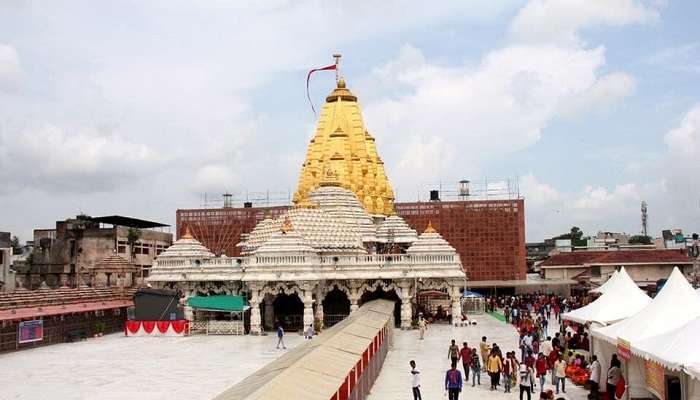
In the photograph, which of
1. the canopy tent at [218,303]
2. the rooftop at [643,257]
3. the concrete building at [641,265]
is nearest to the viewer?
the canopy tent at [218,303]

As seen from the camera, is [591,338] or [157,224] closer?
[591,338]

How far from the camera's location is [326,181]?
47.7 m

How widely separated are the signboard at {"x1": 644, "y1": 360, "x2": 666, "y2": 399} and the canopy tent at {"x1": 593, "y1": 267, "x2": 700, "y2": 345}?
586 millimetres

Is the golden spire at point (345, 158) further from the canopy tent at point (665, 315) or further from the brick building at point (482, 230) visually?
the canopy tent at point (665, 315)

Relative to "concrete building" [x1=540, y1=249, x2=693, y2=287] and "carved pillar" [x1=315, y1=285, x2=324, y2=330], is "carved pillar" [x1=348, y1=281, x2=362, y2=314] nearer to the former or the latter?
"carved pillar" [x1=315, y1=285, x2=324, y2=330]

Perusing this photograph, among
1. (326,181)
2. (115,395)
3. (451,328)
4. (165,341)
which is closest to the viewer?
(115,395)

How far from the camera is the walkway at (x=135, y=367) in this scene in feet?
66.2

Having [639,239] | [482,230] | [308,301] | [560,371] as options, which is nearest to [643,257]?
[482,230]

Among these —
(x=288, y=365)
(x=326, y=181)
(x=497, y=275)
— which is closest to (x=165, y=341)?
(x=326, y=181)

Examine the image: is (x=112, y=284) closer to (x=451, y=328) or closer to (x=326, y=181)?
(x=326, y=181)

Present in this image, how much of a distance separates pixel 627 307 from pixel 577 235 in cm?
10793

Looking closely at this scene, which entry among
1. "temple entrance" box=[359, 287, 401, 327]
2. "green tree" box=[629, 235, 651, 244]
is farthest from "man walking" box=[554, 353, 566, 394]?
"green tree" box=[629, 235, 651, 244]

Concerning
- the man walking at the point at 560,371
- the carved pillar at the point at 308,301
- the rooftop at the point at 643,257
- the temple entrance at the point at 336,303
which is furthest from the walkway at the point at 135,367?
the rooftop at the point at 643,257

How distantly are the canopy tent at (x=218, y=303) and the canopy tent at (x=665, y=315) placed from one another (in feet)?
73.5
